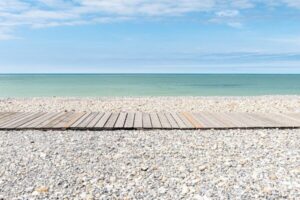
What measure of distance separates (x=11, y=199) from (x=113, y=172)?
158 cm

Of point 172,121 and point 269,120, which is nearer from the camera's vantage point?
point 172,121

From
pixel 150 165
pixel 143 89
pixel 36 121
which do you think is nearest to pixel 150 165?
pixel 150 165

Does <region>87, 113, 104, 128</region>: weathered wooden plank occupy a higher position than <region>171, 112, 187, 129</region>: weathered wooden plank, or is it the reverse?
<region>171, 112, 187, 129</region>: weathered wooden plank

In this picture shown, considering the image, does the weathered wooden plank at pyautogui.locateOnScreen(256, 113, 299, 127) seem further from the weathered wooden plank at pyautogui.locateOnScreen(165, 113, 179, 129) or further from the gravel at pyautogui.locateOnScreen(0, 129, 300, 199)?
the weathered wooden plank at pyautogui.locateOnScreen(165, 113, 179, 129)

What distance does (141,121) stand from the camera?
404 inches

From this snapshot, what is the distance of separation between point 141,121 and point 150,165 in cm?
421

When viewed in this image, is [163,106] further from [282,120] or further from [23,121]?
[23,121]

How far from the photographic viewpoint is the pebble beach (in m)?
4.96

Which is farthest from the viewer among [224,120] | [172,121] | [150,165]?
[224,120]

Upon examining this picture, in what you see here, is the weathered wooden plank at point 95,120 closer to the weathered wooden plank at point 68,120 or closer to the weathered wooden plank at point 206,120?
the weathered wooden plank at point 68,120

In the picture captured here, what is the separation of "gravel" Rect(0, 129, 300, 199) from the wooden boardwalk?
2.27ft

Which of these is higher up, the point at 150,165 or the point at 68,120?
the point at 68,120

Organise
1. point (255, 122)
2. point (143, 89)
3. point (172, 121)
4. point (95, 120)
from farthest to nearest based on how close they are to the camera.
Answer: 1. point (143, 89)
2. point (95, 120)
3. point (172, 121)
4. point (255, 122)

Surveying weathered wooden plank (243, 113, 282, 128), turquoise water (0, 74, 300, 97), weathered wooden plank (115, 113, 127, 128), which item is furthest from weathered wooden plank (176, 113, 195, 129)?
turquoise water (0, 74, 300, 97)
